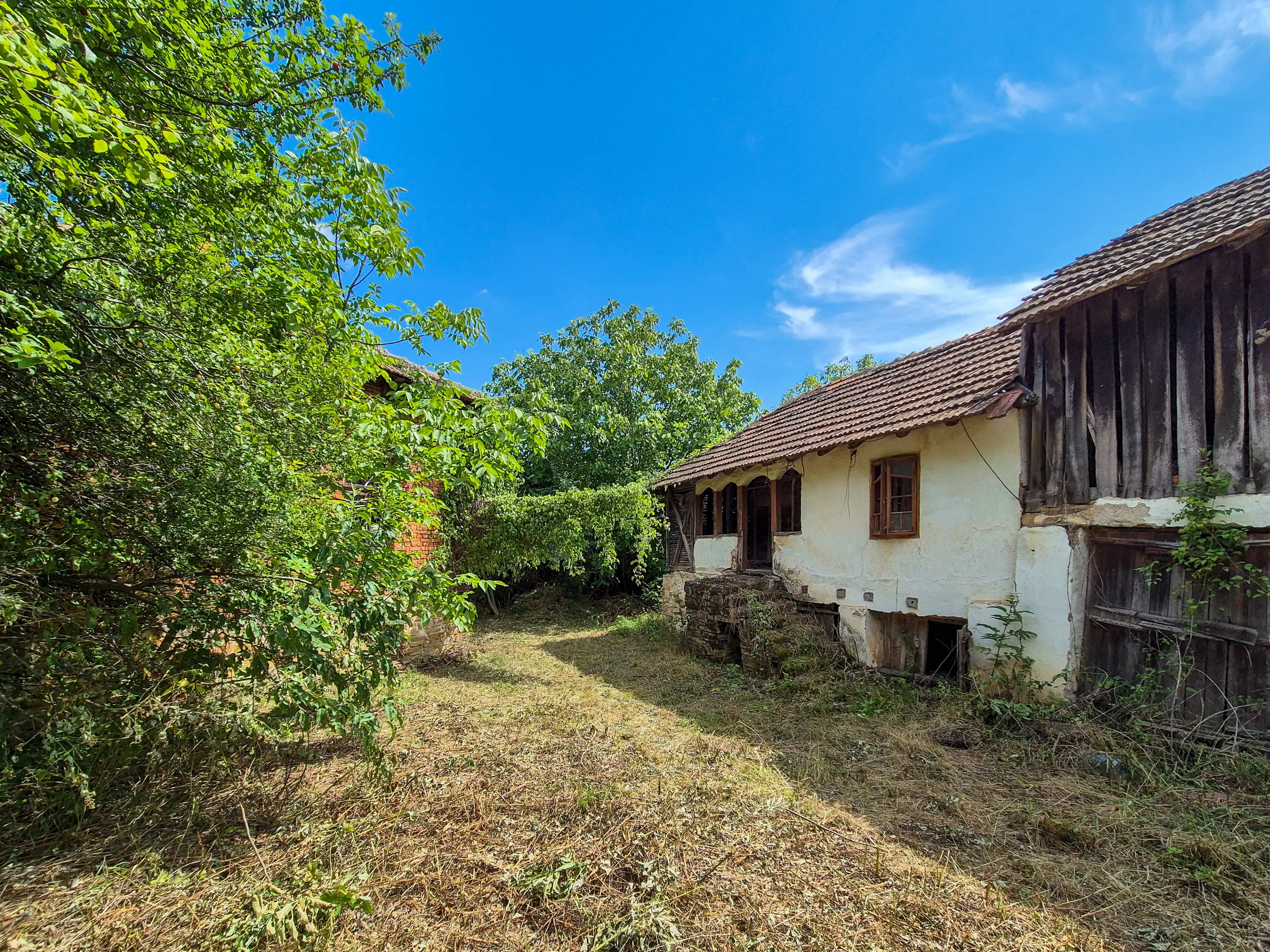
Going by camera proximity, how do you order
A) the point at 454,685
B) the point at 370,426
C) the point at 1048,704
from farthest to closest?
1. the point at 454,685
2. the point at 1048,704
3. the point at 370,426

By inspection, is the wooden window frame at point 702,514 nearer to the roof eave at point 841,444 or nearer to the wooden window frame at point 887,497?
the roof eave at point 841,444

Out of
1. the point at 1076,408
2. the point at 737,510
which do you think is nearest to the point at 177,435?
the point at 1076,408

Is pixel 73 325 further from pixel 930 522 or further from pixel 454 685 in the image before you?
pixel 930 522

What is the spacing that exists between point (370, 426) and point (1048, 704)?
6948 millimetres

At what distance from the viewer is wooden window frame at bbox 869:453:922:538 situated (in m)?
7.30

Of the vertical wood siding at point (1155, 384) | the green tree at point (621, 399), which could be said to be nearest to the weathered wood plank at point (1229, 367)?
the vertical wood siding at point (1155, 384)

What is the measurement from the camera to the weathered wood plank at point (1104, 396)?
549 cm

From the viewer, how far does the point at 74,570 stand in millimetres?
3314

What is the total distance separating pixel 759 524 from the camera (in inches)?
507

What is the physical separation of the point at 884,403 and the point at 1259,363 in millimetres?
4120

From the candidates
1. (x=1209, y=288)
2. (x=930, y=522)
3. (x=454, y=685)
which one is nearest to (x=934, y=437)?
(x=930, y=522)

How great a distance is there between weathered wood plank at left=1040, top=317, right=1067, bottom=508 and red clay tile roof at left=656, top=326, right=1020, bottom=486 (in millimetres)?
383

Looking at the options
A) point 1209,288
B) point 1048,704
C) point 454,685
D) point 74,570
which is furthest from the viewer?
point 454,685

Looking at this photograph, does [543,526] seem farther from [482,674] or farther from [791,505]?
[791,505]
